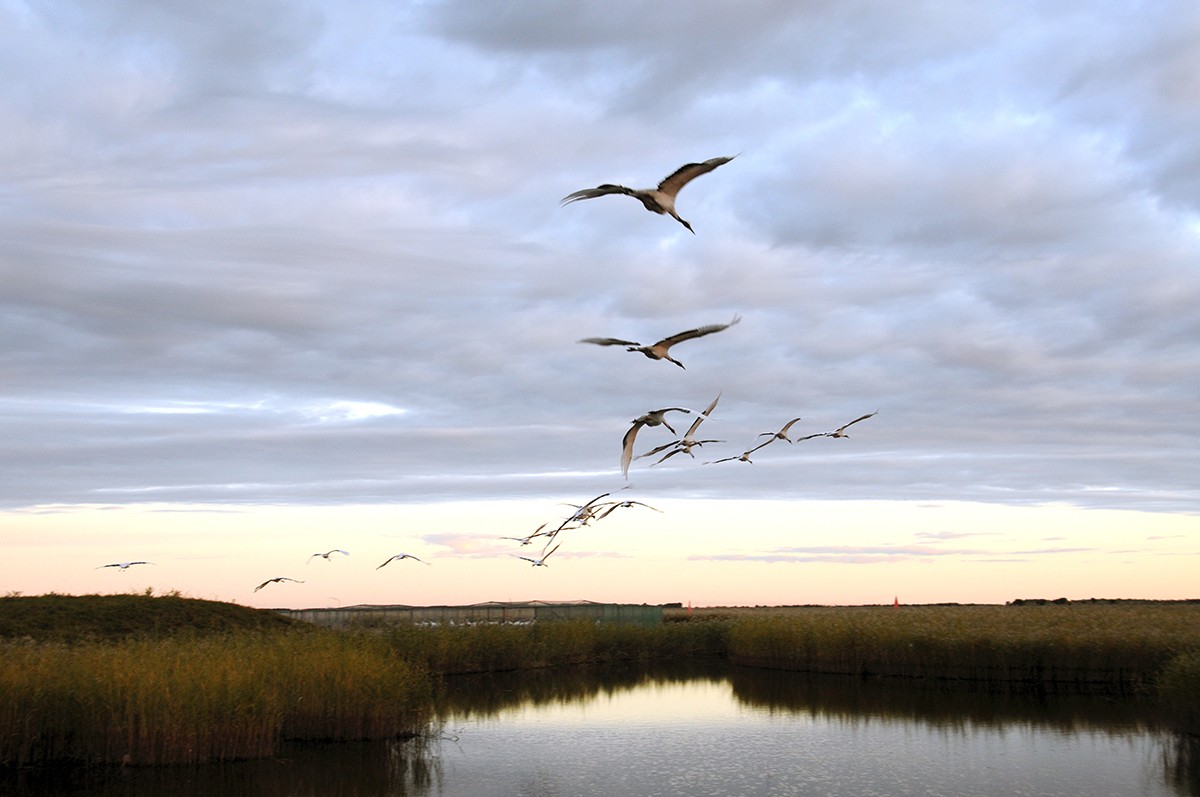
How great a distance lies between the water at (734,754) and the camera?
59.1 ft

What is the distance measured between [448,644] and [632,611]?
21.5m

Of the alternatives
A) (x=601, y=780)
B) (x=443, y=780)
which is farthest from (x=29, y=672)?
(x=601, y=780)

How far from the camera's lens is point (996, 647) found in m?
31.8

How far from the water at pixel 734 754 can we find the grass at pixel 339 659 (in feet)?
1.82

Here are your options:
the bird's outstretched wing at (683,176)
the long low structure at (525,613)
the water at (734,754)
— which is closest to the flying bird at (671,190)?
the bird's outstretched wing at (683,176)

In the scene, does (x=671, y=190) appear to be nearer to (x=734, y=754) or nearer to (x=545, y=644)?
(x=734, y=754)

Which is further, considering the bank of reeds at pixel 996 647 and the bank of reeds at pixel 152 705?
the bank of reeds at pixel 996 647

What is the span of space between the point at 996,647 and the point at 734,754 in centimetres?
1331

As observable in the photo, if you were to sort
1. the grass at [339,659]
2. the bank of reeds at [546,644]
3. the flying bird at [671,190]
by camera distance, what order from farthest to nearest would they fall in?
the bank of reeds at [546,644], the grass at [339,659], the flying bird at [671,190]

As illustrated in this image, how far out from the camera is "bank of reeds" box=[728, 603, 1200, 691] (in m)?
29.8

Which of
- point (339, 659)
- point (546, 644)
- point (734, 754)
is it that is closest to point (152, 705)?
point (339, 659)

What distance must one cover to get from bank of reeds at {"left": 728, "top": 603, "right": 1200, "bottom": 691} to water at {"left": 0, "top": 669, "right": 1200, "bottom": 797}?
Result: 1895mm

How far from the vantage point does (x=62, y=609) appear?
1156 inches

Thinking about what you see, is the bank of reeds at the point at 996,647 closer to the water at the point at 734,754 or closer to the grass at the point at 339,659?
the grass at the point at 339,659
